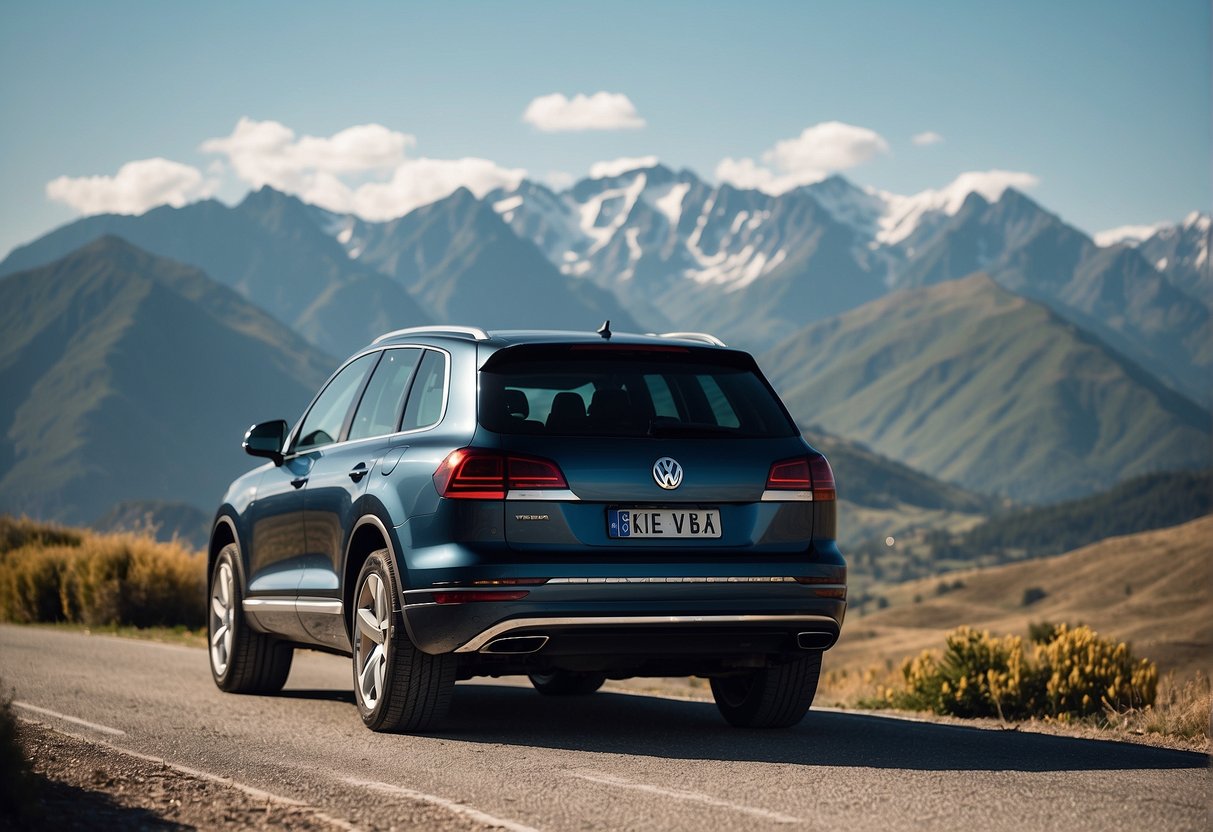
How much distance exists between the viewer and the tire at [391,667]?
7.09m

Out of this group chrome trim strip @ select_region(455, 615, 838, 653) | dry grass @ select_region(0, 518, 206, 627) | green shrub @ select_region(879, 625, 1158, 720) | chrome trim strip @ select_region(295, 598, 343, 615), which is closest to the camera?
chrome trim strip @ select_region(455, 615, 838, 653)

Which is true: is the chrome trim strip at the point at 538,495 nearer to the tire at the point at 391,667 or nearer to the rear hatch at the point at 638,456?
the rear hatch at the point at 638,456

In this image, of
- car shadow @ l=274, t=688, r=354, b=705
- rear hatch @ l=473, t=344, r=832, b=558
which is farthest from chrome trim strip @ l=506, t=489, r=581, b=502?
car shadow @ l=274, t=688, r=354, b=705

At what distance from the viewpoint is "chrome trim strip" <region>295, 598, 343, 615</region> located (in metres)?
7.84

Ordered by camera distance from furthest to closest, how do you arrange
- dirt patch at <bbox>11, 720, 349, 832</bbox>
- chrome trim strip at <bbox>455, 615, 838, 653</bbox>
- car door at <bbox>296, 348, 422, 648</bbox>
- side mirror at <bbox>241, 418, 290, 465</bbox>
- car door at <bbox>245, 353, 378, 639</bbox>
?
side mirror at <bbox>241, 418, 290, 465</bbox>, car door at <bbox>245, 353, 378, 639</bbox>, car door at <bbox>296, 348, 422, 648</bbox>, chrome trim strip at <bbox>455, 615, 838, 653</bbox>, dirt patch at <bbox>11, 720, 349, 832</bbox>

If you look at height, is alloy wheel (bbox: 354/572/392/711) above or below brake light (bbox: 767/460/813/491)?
below

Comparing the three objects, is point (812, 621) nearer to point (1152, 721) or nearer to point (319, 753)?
point (319, 753)

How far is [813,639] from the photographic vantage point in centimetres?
712

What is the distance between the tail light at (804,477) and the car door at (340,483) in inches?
74.6

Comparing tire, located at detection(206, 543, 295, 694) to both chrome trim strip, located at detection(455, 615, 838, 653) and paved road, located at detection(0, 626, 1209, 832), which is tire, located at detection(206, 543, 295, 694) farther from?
chrome trim strip, located at detection(455, 615, 838, 653)

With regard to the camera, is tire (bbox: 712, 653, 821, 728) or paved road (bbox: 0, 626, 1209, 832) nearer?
paved road (bbox: 0, 626, 1209, 832)

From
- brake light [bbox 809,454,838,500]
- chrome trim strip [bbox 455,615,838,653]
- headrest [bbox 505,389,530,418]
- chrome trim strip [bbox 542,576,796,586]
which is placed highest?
headrest [bbox 505,389,530,418]

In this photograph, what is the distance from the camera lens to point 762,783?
6.06 m

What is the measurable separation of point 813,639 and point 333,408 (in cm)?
323
